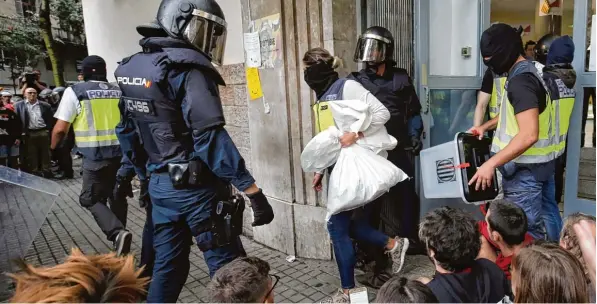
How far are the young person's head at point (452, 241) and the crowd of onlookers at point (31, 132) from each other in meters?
8.19

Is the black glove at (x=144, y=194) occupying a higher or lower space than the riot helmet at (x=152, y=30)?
lower

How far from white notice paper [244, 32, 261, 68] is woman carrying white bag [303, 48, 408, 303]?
111 cm

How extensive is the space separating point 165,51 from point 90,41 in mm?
6528

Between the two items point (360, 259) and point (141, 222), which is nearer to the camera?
point (360, 259)

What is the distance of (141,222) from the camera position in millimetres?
5727

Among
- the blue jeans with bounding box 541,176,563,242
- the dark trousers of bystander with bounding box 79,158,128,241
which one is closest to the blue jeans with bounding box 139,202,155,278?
the dark trousers of bystander with bounding box 79,158,128,241

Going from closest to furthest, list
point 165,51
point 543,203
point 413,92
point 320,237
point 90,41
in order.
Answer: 1. point 165,51
2. point 543,203
3. point 413,92
4. point 320,237
5. point 90,41

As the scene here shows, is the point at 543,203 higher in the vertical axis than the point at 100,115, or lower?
lower

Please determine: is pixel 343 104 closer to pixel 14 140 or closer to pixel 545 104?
pixel 545 104

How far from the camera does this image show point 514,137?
7.84 ft

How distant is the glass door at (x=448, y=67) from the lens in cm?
368

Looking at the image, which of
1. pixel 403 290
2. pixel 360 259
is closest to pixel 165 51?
pixel 403 290

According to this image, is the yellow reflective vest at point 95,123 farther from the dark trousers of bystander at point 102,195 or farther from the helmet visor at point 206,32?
the helmet visor at point 206,32

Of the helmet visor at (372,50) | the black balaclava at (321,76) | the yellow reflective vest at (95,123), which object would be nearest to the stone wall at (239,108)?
the yellow reflective vest at (95,123)
